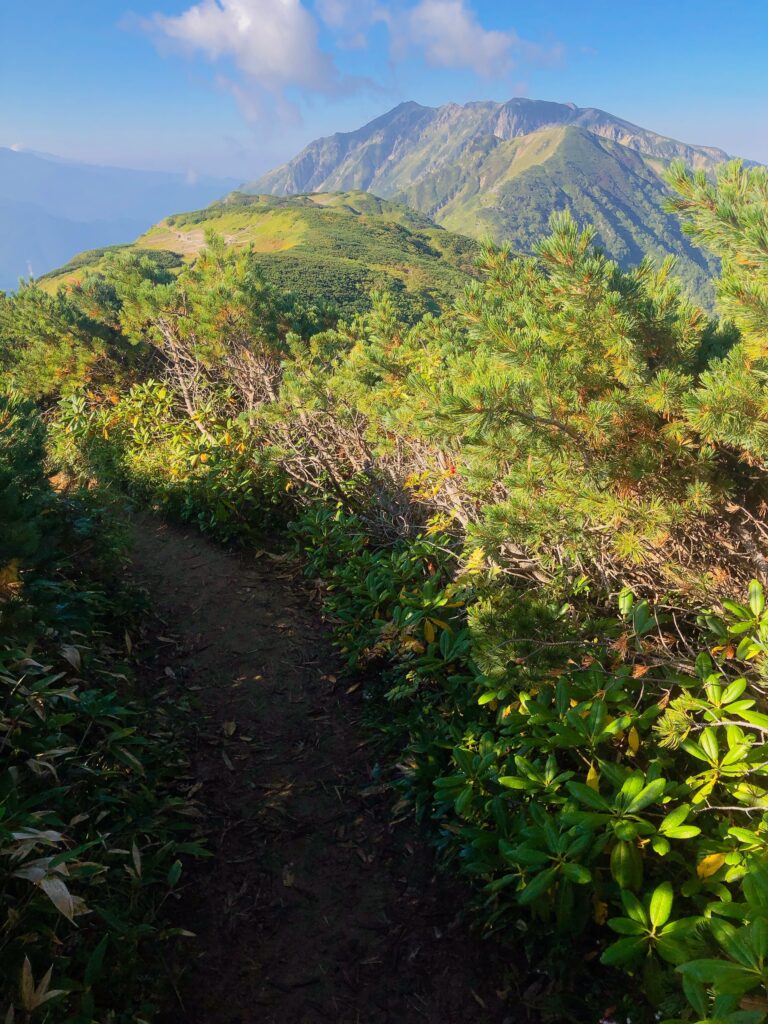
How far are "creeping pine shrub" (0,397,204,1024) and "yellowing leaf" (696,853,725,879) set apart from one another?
214cm

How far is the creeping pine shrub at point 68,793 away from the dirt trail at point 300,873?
0.81ft

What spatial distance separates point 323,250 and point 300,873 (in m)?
91.3

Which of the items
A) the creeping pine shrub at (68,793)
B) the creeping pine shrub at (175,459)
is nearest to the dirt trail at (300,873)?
the creeping pine shrub at (68,793)

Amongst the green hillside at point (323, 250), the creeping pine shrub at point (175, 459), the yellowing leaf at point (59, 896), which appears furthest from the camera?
the green hillside at point (323, 250)

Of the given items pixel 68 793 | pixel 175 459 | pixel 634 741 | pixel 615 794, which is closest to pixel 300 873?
pixel 68 793

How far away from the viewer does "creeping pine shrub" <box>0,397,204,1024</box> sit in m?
2.16

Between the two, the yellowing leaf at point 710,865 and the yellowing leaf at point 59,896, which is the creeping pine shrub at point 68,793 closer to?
the yellowing leaf at point 59,896

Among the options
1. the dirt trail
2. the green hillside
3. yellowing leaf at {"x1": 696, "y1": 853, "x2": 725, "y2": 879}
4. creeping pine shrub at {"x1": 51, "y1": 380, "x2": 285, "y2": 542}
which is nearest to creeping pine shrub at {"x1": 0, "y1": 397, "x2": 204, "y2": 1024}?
the dirt trail

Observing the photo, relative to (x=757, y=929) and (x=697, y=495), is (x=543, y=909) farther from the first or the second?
(x=697, y=495)

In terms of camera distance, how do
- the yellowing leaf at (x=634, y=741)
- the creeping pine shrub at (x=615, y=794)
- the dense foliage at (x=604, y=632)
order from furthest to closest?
1. the yellowing leaf at (x=634, y=741)
2. the dense foliage at (x=604, y=632)
3. the creeping pine shrub at (x=615, y=794)

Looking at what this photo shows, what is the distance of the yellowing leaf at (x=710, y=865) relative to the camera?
2.17 metres

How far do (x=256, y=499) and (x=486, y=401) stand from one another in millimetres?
4972

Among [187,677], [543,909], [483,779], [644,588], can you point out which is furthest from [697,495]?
[187,677]

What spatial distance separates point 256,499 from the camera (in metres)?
7.11
